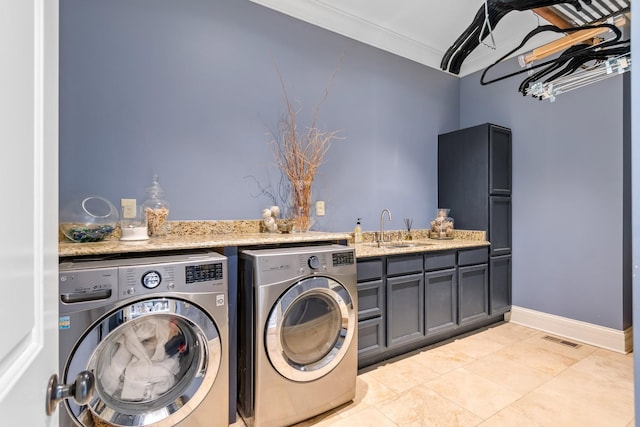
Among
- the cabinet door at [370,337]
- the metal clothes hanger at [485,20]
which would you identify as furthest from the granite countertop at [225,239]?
the metal clothes hanger at [485,20]

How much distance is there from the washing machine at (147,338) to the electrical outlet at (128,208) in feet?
1.89

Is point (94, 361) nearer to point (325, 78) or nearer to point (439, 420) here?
point (439, 420)

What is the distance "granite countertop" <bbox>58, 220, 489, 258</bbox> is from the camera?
4.99 feet

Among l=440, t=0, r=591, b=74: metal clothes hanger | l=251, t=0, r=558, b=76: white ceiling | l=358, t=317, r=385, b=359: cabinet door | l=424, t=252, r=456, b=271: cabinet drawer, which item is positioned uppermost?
l=251, t=0, r=558, b=76: white ceiling

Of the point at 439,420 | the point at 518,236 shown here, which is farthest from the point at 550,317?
the point at 439,420

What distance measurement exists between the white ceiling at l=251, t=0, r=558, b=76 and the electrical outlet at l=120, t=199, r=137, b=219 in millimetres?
1816

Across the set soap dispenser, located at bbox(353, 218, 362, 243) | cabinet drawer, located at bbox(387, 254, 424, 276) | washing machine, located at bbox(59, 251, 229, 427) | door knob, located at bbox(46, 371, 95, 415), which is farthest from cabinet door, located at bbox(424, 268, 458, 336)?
door knob, located at bbox(46, 371, 95, 415)

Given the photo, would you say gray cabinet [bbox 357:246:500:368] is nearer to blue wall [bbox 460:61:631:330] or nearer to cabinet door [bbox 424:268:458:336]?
cabinet door [bbox 424:268:458:336]

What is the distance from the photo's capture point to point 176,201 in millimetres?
2215

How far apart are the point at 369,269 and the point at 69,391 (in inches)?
77.8

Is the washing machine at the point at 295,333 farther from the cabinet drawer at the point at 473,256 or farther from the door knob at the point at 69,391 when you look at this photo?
the cabinet drawer at the point at 473,256

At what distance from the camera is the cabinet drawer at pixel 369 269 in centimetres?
233

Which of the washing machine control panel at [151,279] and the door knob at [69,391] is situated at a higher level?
the washing machine control panel at [151,279]
